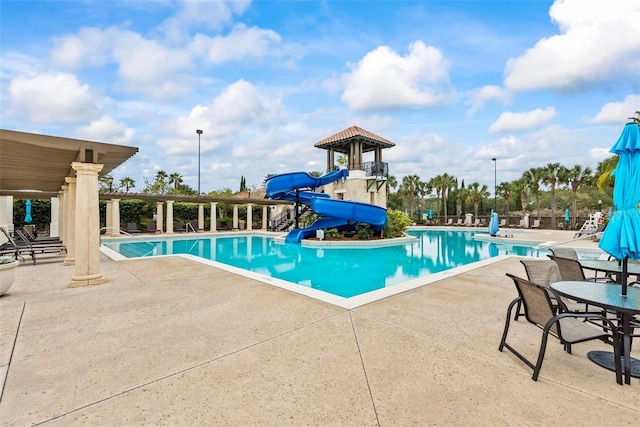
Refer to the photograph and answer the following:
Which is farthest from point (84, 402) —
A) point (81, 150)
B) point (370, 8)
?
point (370, 8)

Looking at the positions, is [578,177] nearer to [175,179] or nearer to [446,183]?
[446,183]

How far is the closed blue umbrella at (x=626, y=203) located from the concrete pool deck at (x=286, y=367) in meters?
1.16

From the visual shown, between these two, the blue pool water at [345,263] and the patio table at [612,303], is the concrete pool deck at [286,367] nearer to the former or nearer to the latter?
the patio table at [612,303]

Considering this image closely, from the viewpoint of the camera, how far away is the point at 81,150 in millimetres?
6133

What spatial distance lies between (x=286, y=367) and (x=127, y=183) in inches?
1808

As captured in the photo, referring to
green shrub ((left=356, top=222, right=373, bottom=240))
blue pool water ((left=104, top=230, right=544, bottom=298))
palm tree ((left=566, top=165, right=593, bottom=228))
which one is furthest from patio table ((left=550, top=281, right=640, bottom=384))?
palm tree ((left=566, top=165, right=593, bottom=228))

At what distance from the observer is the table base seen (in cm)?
288

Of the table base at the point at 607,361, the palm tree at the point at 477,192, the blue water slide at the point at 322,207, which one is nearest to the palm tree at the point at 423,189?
the palm tree at the point at 477,192

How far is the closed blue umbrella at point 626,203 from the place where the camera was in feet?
11.1

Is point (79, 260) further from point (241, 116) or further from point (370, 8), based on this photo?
point (241, 116)

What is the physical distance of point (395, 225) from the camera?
19.1m

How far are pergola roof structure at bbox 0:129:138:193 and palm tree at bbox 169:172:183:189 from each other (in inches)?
1393

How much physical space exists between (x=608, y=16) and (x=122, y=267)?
16216 mm

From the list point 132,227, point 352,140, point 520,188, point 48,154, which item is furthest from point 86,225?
point 520,188
